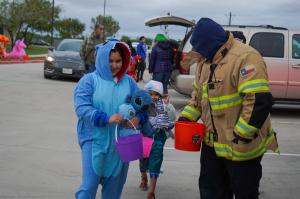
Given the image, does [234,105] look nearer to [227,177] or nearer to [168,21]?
[227,177]

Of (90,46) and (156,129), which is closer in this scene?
(156,129)

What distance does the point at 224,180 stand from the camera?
12.4 ft

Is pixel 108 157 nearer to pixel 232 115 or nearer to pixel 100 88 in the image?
pixel 100 88

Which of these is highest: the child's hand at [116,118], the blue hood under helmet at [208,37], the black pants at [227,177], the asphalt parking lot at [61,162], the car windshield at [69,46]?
the car windshield at [69,46]

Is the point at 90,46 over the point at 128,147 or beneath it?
over

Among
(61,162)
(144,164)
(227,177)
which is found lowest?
(61,162)

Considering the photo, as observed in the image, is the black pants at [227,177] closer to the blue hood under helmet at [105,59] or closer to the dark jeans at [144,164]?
the blue hood under helmet at [105,59]

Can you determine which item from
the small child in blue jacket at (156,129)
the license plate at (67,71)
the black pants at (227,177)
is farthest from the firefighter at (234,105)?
the license plate at (67,71)

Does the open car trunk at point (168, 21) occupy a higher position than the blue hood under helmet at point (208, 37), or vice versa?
the open car trunk at point (168, 21)

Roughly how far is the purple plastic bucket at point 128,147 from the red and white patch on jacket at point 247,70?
87 cm

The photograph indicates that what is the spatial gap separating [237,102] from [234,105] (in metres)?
0.03

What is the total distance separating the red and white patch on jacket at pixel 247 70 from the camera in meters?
3.32

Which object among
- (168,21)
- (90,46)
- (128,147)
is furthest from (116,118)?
(168,21)

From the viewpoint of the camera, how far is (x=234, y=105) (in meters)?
3.44
